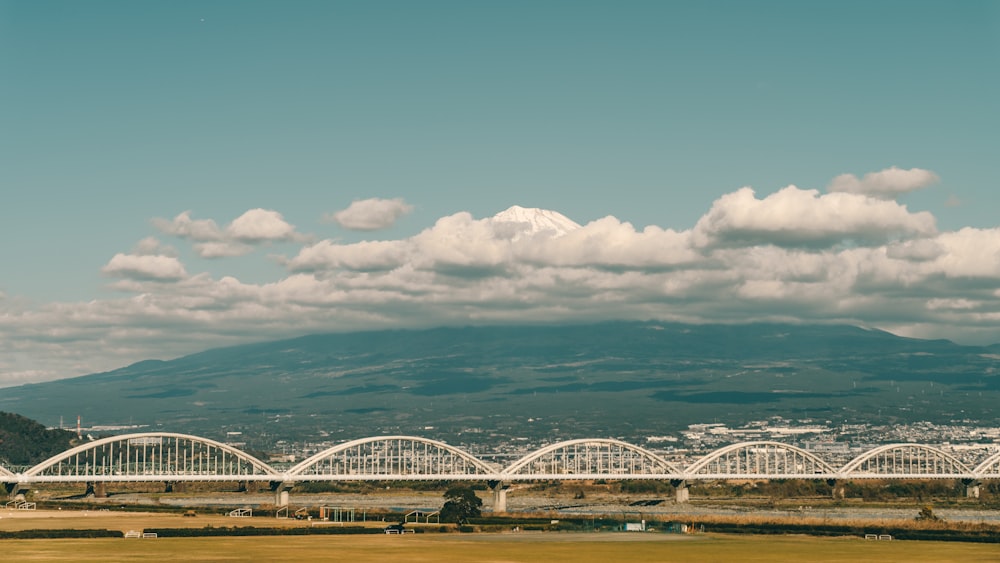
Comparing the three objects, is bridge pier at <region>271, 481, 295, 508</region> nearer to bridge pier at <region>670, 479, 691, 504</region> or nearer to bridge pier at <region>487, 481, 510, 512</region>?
bridge pier at <region>487, 481, 510, 512</region>

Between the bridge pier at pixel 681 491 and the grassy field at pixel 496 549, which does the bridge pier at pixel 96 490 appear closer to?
the grassy field at pixel 496 549

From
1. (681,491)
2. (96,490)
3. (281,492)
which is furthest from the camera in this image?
(681,491)

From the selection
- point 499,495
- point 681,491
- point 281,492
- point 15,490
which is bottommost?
point 681,491

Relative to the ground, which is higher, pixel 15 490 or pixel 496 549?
pixel 15 490

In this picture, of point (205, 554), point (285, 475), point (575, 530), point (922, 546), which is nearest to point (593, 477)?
point (285, 475)

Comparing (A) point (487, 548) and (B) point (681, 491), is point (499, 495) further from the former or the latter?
(A) point (487, 548)

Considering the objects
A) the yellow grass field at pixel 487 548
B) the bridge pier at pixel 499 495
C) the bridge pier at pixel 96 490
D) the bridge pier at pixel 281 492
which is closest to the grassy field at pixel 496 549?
the yellow grass field at pixel 487 548

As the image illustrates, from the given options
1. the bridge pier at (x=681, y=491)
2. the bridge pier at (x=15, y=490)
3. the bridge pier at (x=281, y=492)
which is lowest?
the bridge pier at (x=681, y=491)

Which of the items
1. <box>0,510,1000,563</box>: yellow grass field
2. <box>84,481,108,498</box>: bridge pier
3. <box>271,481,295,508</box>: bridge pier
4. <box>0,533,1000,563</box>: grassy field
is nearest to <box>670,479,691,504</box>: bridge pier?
<box>271,481,295,508</box>: bridge pier

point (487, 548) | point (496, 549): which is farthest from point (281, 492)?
point (496, 549)
